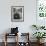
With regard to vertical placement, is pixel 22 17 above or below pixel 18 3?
below

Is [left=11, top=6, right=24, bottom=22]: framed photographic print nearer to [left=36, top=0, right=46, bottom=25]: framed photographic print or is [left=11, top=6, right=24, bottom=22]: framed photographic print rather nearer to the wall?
the wall

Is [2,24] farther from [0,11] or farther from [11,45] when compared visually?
[11,45]

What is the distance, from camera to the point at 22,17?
6.97 meters

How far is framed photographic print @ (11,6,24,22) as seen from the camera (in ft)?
22.8

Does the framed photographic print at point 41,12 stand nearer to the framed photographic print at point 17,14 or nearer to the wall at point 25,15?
the wall at point 25,15

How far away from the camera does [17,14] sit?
696 centimetres

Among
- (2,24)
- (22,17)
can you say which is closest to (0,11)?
(2,24)

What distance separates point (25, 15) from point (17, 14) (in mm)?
378

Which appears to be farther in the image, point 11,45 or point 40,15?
point 40,15

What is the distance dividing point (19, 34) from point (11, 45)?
2.14 feet

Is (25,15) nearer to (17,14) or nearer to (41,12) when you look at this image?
(17,14)

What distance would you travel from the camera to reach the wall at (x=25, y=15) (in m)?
6.92

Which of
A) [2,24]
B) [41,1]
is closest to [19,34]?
[2,24]

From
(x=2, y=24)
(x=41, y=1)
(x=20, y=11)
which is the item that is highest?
(x=41, y=1)
